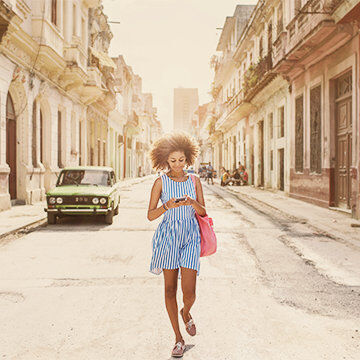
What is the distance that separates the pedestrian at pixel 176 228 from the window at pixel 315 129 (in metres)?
12.1

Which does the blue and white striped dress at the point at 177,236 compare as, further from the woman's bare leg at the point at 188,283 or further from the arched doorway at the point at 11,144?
the arched doorway at the point at 11,144

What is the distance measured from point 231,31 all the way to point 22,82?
1086 inches

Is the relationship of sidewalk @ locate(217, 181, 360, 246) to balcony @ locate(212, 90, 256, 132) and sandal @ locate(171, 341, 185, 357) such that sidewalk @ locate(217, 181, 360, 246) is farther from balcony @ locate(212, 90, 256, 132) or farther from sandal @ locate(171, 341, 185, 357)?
balcony @ locate(212, 90, 256, 132)

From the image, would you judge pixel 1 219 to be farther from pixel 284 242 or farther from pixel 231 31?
pixel 231 31

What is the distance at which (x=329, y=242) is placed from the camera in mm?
7664

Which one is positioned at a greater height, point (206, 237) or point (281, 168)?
point (281, 168)

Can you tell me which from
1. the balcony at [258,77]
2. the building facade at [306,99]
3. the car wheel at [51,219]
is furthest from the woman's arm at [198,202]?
the balcony at [258,77]

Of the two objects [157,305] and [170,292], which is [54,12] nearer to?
[157,305]

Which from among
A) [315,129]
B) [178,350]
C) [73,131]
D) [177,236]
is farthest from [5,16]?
[73,131]

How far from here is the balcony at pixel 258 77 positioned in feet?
65.9

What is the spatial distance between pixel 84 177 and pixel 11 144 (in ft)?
16.2

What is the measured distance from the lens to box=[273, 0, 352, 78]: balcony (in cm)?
1133

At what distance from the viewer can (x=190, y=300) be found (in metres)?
3.00

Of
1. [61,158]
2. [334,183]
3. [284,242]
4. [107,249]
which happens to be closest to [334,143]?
[334,183]
